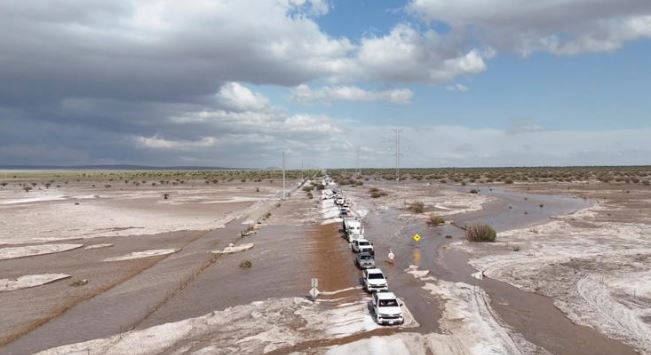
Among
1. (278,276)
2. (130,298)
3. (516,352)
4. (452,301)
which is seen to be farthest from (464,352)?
(130,298)

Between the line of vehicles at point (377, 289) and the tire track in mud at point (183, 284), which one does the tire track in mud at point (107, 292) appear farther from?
the line of vehicles at point (377, 289)

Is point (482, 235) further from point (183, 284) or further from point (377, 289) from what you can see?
point (183, 284)

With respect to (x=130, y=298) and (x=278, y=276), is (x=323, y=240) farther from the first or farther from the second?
(x=130, y=298)

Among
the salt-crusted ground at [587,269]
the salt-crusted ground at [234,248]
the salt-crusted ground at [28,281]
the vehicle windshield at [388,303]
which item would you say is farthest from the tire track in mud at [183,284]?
the salt-crusted ground at [587,269]

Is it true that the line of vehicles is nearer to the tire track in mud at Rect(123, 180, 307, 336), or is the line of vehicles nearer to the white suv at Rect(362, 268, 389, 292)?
the white suv at Rect(362, 268, 389, 292)

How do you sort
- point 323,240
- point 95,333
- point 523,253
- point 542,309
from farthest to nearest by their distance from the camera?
point 323,240, point 523,253, point 542,309, point 95,333

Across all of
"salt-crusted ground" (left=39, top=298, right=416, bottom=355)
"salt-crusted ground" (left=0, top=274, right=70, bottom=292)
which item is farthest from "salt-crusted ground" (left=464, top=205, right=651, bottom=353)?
"salt-crusted ground" (left=0, top=274, right=70, bottom=292)

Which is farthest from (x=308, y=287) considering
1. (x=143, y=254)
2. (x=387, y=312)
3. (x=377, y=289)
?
(x=143, y=254)
